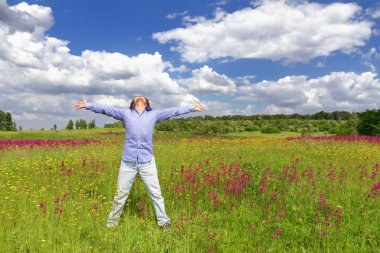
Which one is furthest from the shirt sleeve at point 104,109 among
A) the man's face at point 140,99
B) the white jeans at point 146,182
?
the white jeans at point 146,182

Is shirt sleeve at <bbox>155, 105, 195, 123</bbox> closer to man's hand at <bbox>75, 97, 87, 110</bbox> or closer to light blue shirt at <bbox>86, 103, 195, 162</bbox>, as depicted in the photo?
light blue shirt at <bbox>86, 103, 195, 162</bbox>

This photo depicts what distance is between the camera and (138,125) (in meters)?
5.73

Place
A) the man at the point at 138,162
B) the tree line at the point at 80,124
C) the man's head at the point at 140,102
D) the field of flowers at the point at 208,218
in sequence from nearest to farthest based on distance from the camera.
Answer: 1. the field of flowers at the point at 208,218
2. the man at the point at 138,162
3. the man's head at the point at 140,102
4. the tree line at the point at 80,124

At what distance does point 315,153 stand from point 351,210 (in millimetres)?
6997

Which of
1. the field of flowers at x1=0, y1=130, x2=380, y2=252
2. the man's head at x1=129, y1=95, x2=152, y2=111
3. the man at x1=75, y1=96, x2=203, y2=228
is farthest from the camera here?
the man's head at x1=129, y1=95, x2=152, y2=111

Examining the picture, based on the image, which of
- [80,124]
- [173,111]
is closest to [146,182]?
[173,111]

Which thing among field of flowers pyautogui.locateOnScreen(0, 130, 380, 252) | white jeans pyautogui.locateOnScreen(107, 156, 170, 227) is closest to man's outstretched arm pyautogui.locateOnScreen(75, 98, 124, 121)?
white jeans pyautogui.locateOnScreen(107, 156, 170, 227)

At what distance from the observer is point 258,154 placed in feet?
43.6

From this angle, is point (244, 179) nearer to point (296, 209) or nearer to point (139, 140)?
point (296, 209)

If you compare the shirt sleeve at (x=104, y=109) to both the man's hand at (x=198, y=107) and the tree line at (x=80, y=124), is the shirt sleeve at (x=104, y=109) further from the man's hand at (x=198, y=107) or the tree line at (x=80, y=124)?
the tree line at (x=80, y=124)

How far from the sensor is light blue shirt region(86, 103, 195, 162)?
5.65 meters

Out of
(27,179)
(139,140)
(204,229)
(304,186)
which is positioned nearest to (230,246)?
(204,229)

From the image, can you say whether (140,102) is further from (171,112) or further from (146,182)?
(146,182)

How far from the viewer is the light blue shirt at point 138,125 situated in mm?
5648
